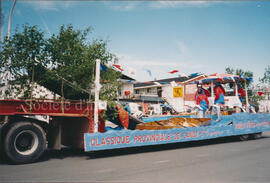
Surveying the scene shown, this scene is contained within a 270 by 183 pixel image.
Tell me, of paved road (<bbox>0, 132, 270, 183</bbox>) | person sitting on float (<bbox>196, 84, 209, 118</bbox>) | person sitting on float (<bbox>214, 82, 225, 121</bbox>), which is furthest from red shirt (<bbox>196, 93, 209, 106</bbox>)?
paved road (<bbox>0, 132, 270, 183</bbox>)

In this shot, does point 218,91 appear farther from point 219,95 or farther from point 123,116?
point 123,116

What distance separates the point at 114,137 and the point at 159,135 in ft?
5.52

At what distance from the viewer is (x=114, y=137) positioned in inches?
253

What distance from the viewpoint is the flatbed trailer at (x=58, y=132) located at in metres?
5.61

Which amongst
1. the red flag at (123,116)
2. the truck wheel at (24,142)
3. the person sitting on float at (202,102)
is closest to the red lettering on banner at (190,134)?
the red flag at (123,116)

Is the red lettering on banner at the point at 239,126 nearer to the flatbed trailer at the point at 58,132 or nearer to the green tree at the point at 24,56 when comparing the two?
the flatbed trailer at the point at 58,132

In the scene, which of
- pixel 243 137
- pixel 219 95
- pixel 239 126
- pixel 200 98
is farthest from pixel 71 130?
pixel 243 137

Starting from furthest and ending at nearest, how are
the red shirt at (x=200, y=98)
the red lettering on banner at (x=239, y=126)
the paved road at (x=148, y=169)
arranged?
the red shirt at (x=200, y=98) < the red lettering on banner at (x=239, y=126) < the paved road at (x=148, y=169)

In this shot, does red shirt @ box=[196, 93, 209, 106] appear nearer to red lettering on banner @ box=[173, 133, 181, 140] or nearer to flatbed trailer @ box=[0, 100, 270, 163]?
flatbed trailer @ box=[0, 100, 270, 163]

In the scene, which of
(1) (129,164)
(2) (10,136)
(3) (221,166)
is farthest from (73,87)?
(3) (221,166)

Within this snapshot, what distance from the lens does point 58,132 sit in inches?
259

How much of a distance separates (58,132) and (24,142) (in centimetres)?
101

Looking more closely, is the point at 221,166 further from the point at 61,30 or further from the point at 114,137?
the point at 61,30

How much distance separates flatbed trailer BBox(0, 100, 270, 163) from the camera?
5613mm
